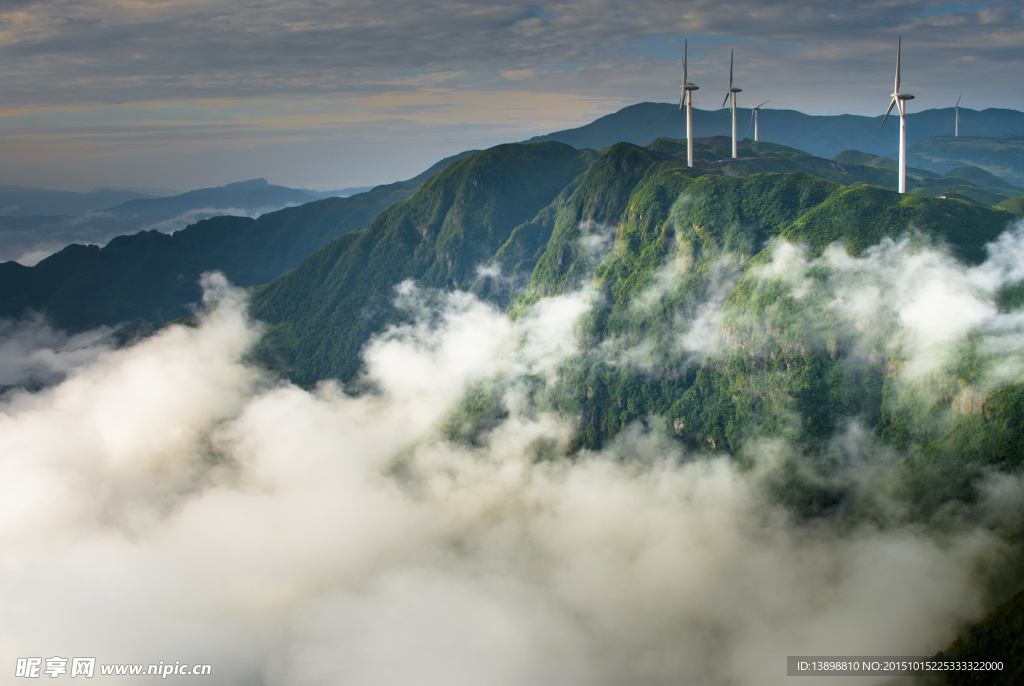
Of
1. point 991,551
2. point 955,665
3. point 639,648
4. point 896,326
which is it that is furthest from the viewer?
point 639,648

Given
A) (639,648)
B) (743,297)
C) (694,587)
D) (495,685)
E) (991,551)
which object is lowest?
(495,685)

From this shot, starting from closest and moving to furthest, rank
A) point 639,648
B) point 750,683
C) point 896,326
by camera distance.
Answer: point 750,683 → point 896,326 → point 639,648

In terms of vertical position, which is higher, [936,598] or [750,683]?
[936,598]

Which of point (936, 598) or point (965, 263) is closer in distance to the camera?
point (936, 598)

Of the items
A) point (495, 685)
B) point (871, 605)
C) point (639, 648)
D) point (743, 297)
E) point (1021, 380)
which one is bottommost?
point (495, 685)

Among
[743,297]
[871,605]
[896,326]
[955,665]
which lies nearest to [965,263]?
[896,326]

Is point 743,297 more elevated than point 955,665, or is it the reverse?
point 743,297

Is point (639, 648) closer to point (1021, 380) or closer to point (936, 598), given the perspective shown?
point (936, 598)

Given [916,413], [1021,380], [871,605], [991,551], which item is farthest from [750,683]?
[1021,380]

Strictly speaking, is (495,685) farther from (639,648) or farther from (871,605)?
(871,605)
